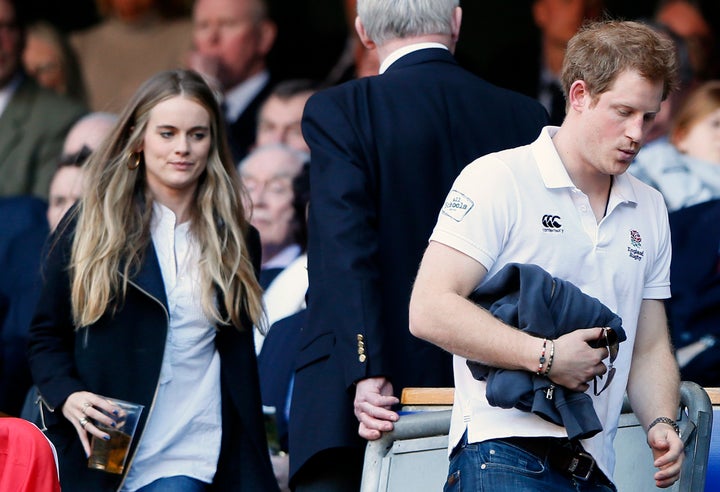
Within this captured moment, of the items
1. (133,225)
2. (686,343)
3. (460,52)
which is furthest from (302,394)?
(460,52)

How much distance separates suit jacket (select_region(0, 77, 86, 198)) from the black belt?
5237 mm

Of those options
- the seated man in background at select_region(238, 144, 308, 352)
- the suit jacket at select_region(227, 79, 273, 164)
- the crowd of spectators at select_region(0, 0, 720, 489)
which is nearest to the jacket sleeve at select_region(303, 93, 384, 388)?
the crowd of spectators at select_region(0, 0, 720, 489)

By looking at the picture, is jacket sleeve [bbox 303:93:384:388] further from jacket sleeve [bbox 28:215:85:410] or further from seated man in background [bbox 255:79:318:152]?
seated man in background [bbox 255:79:318:152]

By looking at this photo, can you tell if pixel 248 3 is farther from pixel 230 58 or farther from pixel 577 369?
pixel 577 369

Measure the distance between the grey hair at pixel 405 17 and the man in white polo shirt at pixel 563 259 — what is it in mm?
925

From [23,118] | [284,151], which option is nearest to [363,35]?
[284,151]

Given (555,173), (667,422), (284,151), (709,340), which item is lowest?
(709,340)

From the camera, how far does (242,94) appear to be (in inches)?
296

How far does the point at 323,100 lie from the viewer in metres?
3.63

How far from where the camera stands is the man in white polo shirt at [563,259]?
8.72 feet

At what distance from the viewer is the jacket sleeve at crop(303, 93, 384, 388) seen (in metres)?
3.38

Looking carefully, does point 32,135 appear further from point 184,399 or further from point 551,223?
point 551,223

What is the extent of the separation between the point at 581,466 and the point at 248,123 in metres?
4.93

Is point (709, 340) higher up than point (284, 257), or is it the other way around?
point (709, 340)
